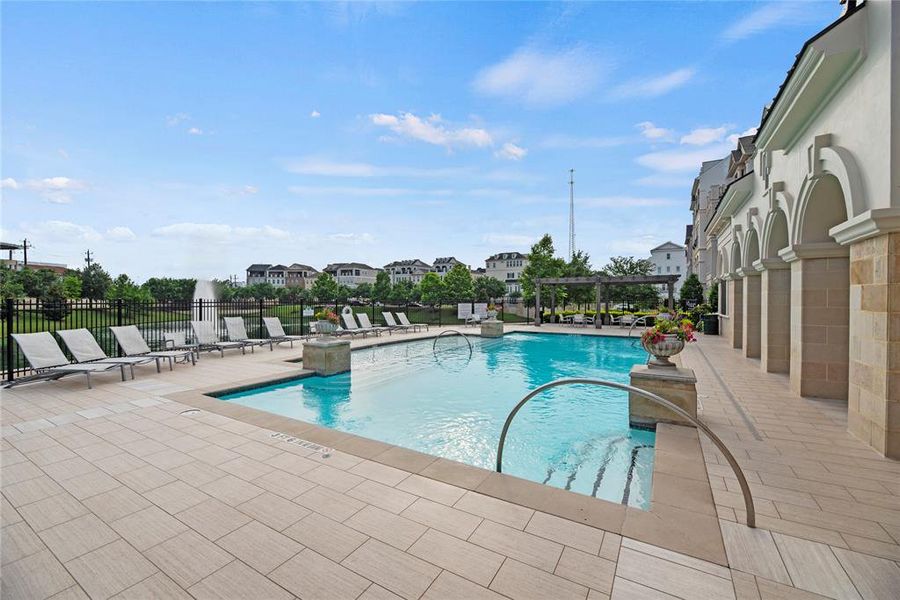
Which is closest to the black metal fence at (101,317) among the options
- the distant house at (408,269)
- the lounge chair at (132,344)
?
the lounge chair at (132,344)

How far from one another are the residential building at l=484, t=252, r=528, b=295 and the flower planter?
76716 millimetres

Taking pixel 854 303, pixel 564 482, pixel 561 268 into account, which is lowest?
pixel 564 482

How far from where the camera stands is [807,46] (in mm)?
4984

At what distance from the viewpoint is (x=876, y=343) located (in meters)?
4.49

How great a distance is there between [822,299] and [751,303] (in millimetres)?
4997

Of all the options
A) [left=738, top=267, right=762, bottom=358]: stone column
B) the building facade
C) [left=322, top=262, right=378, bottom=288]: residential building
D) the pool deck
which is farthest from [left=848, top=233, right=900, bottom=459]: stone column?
[left=322, top=262, right=378, bottom=288]: residential building

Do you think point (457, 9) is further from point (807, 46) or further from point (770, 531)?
point (770, 531)

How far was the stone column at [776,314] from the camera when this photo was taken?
8.69 metres

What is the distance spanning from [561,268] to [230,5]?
29514mm

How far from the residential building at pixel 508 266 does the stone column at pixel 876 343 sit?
255 feet

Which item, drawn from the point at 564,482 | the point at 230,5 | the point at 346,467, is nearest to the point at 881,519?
the point at 564,482

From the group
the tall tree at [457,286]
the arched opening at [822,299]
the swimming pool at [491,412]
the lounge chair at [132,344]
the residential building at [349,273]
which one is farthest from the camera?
the residential building at [349,273]

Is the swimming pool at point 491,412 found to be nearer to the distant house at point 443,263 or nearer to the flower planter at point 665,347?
the flower planter at point 665,347

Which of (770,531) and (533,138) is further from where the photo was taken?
(533,138)
